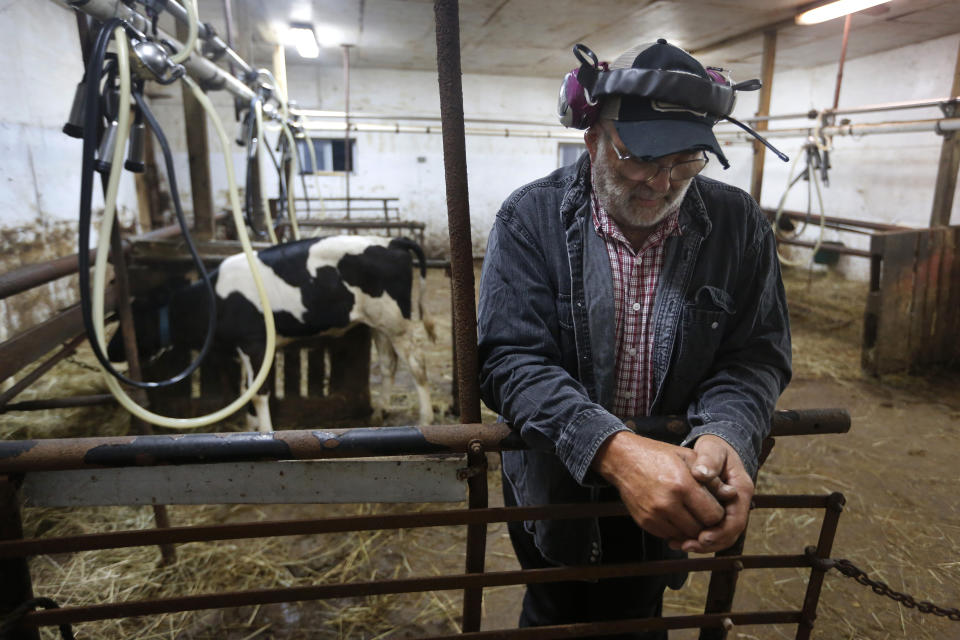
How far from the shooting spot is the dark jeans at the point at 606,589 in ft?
4.53

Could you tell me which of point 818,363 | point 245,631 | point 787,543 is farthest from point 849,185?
point 245,631

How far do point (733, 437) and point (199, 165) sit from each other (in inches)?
175

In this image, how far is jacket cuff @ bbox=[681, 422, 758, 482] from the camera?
1.02m

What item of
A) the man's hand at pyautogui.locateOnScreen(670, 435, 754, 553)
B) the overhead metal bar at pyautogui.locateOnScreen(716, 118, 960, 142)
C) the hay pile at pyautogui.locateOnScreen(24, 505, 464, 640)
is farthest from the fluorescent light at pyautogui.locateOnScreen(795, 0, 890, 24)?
the hay pile at pyautogui.locateOnScreen(24, 505, 464, 640)

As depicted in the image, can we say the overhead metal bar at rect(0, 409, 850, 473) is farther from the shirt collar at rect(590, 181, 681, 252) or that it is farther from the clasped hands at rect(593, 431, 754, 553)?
the shirt collar at rect(590, 181, 681, 252)

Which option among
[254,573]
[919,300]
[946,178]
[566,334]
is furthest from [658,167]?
[946,178]

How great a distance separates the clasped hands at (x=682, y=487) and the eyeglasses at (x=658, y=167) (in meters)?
0.53

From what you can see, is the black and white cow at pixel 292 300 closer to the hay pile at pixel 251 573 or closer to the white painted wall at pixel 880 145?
the hay pile at pixel 251 573

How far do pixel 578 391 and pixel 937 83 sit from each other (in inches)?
329

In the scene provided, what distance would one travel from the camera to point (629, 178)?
3.76 feet

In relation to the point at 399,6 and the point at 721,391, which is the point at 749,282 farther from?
the point at 399,6

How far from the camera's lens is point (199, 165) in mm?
4266

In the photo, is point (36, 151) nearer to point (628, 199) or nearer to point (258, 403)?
point (258, 403)

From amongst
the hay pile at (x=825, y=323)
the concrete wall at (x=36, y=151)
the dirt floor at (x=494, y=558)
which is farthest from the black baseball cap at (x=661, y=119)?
the concrete wall at (x=36, y=151)
